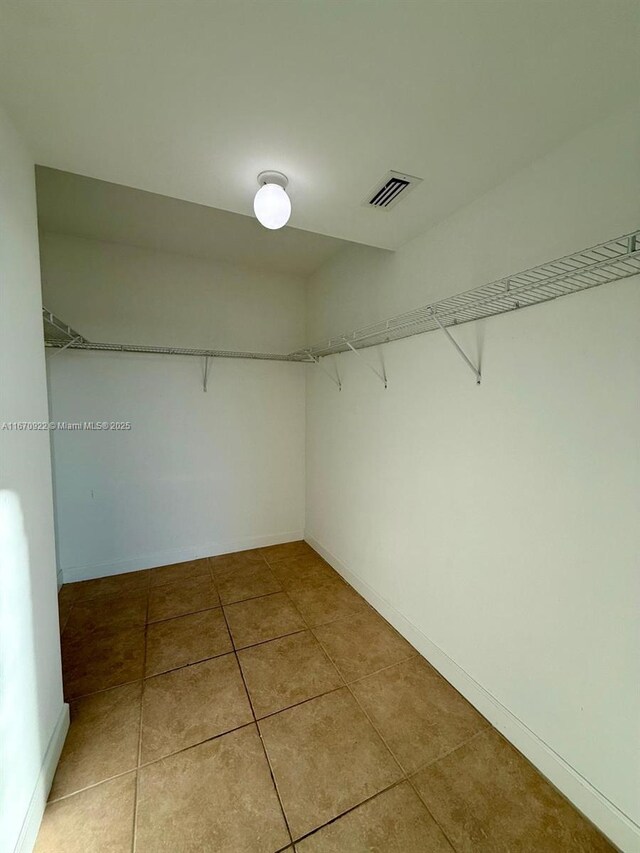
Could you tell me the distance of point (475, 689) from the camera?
1.63m

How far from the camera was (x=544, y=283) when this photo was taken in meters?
1.15

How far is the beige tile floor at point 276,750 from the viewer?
3.78 feet

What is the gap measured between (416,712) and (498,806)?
1.39 feet

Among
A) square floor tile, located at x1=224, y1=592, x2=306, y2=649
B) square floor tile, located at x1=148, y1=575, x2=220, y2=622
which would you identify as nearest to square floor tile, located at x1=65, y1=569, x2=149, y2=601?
square floor tile, located at x1=148, y1=575, x2=220, y2=622

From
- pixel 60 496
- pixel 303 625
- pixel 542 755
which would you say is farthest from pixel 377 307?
pixel 60 496

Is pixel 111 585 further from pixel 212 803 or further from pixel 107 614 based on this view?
pixel 212 803

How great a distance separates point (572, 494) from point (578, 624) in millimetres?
483

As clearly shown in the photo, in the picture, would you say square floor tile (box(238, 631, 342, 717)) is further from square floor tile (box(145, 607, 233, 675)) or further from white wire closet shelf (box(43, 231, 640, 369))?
white wire closet shelf (box(43, 231, 640, 369))

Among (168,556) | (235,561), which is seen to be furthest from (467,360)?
(168,556)

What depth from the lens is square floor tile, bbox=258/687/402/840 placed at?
1236 millimetres

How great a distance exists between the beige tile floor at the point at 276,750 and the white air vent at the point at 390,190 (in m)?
2.50

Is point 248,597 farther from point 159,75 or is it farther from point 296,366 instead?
point 159,75

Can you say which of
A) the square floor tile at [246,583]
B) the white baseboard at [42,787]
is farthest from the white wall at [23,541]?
the square floor tile at [246,583]

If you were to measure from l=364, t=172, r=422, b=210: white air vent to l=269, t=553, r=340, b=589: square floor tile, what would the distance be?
105 inches
